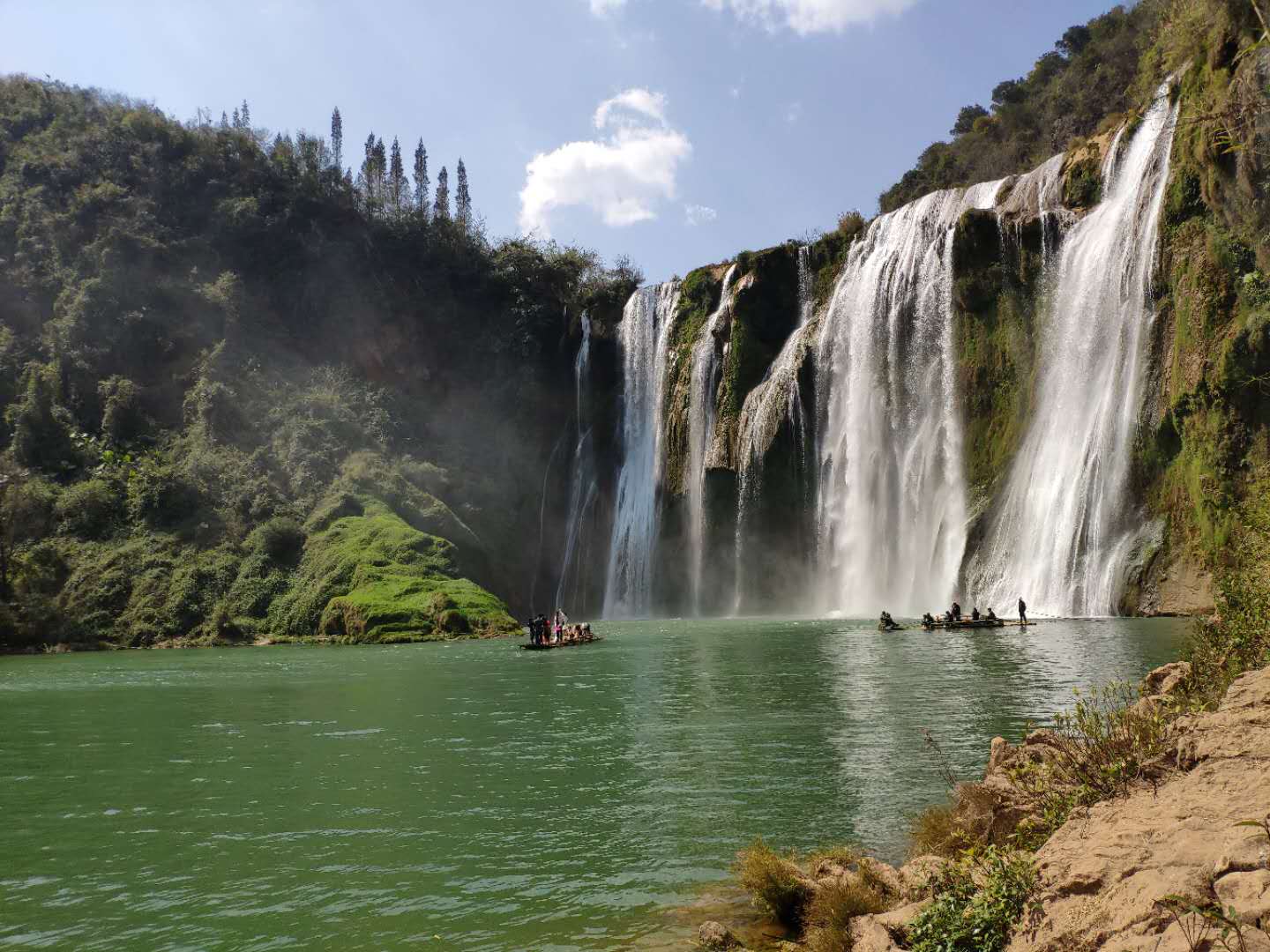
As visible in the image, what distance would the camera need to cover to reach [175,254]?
235 ft

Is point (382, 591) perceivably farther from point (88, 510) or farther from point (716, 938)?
point (716, 938)

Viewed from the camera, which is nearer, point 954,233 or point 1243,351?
point 1243,351

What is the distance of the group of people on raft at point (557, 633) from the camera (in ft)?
118

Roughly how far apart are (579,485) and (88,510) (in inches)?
1167

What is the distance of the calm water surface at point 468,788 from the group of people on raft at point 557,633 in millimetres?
8942

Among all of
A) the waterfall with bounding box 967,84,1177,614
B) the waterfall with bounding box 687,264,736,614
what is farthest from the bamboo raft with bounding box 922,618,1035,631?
the waterfall with bounding box 687,264,736,614

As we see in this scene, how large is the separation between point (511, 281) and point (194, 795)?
6545 centimetres

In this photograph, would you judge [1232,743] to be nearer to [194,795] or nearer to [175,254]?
[194,795]

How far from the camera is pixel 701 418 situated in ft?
187

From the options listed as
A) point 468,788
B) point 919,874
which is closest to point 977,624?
point 468,788

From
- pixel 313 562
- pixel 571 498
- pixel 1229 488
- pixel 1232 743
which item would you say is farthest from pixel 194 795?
pixel 571 498

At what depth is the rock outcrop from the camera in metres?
4.53

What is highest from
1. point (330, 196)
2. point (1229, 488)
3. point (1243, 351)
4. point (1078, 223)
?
point (330, 196)

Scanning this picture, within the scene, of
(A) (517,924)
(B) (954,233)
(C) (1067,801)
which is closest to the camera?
(C) (1067,801)
